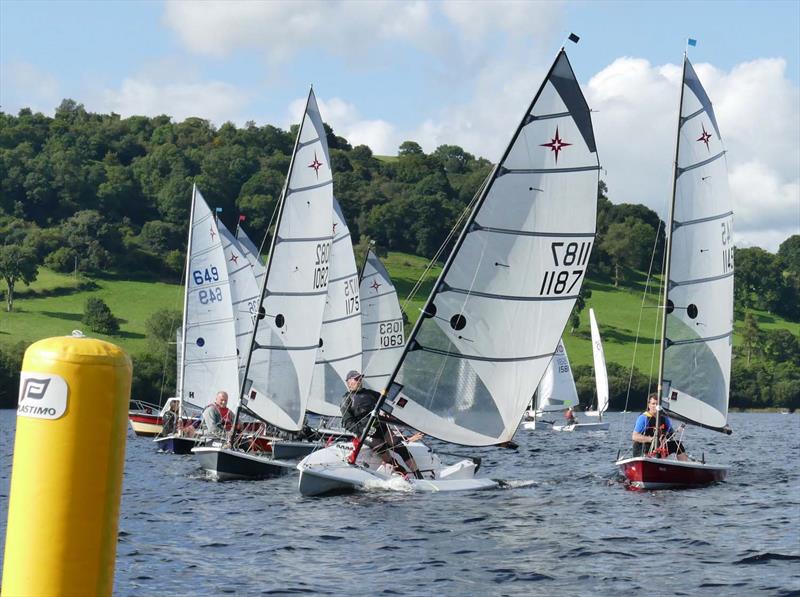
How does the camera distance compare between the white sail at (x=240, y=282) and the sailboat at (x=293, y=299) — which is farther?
the white sail at (x=240, y=282)

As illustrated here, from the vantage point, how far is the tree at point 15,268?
88.9 meters

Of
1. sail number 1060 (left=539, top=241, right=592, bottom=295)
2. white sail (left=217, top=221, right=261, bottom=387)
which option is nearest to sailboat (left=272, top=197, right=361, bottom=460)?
white sail (left=217, top=221, right=261, bottom=387)

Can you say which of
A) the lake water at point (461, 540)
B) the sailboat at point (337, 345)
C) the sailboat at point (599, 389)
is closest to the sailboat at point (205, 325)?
the sailboat at point (337, 345)

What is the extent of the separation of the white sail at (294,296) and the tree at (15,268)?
67434mm

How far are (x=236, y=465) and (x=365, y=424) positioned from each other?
4326 millimetres

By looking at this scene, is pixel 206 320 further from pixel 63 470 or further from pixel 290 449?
pixel 63 470

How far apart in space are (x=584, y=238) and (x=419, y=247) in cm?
11510

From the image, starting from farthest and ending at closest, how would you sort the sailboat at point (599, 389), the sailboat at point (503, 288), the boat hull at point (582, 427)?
the sailboat at point (599, 389), the boat hull at point (582, 427), the sailboat at point (503, 288)

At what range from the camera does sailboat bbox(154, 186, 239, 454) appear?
1293 inches

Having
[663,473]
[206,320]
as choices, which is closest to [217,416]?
[206,320]

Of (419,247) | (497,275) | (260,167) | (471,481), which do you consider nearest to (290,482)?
(471,481)

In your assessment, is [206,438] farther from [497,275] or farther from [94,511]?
[94,511]

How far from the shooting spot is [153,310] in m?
92.8

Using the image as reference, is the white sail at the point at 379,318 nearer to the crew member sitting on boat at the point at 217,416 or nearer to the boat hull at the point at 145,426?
the boat hull at the point at 145,426
